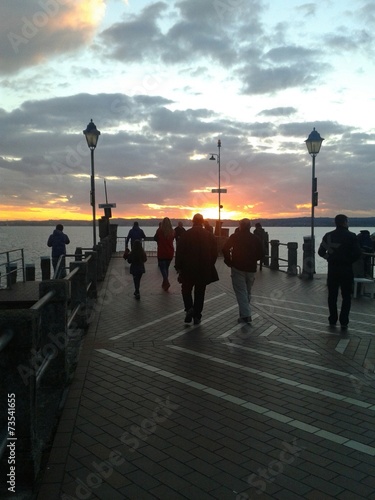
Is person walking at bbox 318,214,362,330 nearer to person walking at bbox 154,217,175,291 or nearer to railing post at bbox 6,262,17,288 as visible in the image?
person walking at bbox 154,217,175,291

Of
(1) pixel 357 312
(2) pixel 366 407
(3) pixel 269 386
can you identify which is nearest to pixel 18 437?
(3) pixel 269 386

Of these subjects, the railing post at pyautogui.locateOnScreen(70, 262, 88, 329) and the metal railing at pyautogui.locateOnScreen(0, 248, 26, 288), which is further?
the metal railing at pyautogui.locateOnScreen(0, 248, 26, 288)

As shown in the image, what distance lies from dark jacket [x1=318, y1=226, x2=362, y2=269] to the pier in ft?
3.91

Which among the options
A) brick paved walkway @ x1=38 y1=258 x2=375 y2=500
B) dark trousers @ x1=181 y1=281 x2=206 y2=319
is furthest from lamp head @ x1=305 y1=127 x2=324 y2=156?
dark trousers @ x1=181 y1=281 x2=206 y2=319

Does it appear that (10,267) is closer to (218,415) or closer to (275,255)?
(275,255)

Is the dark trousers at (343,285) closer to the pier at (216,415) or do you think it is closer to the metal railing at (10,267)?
the pier at (216,415)

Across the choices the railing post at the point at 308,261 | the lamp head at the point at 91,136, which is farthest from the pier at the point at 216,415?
the lamp head at the point at 91,136

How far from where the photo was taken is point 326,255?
896 centimetres

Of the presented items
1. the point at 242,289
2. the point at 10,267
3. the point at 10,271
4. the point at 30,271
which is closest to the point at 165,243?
the point at 242,289

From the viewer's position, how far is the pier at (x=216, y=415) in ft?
11.5

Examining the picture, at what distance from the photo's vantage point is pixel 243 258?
352 inches

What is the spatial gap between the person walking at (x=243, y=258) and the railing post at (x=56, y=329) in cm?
413

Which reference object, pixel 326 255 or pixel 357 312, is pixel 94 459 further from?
pixel 357 312

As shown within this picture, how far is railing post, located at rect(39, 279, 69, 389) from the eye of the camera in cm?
523
